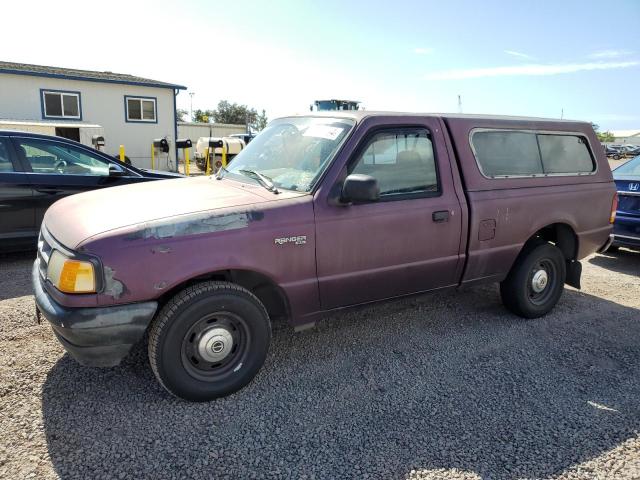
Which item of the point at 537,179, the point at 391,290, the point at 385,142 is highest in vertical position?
the point at 385,142

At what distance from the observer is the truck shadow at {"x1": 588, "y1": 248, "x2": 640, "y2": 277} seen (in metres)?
6.38

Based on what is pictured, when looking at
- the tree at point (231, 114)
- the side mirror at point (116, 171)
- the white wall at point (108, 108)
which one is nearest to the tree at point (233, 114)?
the tree at point (231, 114)

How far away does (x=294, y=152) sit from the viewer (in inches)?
142

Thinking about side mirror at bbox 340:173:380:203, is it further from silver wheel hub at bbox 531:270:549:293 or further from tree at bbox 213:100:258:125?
tree at bbox 213:100:258:125

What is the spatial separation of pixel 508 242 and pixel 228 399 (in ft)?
8.95

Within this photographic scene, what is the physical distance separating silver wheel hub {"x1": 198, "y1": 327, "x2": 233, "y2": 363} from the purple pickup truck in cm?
1

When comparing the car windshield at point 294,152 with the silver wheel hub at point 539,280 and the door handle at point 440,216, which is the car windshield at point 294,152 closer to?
the door handle at point 440,216

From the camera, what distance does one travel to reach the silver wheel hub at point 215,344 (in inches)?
115

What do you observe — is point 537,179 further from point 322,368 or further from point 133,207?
point 133,207

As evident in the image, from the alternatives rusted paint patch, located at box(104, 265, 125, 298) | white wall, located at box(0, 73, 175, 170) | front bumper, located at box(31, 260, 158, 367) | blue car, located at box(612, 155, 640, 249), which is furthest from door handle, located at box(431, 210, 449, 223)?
white wall, located at box(0, 73, 175, 170)

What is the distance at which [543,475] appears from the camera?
2477 mm

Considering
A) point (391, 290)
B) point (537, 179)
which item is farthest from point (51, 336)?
point (537, 179)

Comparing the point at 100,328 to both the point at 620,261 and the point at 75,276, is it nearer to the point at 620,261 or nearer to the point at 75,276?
the point at 75,276

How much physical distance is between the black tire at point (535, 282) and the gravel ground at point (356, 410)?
0.87 feet
